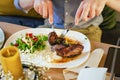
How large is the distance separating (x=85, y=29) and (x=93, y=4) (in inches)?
12.7

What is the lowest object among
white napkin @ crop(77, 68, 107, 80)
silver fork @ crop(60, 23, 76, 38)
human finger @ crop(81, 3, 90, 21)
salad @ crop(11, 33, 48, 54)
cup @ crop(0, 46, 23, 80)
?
white napkin @ crop(77, 68, 107, 80)

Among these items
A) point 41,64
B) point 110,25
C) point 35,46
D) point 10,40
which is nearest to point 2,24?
point 10,40

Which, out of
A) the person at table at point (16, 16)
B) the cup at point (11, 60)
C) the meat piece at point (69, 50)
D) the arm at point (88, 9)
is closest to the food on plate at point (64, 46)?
the meat piece at point (69, 50)

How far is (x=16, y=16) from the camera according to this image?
1738 millimetres

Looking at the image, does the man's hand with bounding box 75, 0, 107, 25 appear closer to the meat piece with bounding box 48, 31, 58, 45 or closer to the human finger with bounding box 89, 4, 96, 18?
the human finger with bounding box 89, 4, 96, 18

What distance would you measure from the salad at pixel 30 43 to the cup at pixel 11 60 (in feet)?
0.65

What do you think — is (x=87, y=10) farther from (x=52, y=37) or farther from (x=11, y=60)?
(x=11, y=60)

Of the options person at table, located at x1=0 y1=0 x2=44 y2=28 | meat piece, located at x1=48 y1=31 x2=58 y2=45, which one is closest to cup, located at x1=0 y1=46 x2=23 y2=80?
meat piece, located at x1=48 y1=31 x2=58 y2=45

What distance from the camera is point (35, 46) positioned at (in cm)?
104

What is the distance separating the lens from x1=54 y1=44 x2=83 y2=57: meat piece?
3.18 ft

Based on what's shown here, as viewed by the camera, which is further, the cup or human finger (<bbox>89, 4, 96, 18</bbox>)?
human finger (<bbox>89, 4, 96, 18</bbox>)

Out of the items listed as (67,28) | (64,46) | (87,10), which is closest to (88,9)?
(87,10)

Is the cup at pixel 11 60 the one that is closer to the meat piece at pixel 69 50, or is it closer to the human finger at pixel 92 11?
the meat piece at pixel 69 50

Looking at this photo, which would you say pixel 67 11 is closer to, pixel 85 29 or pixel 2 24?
pixel 85 29
